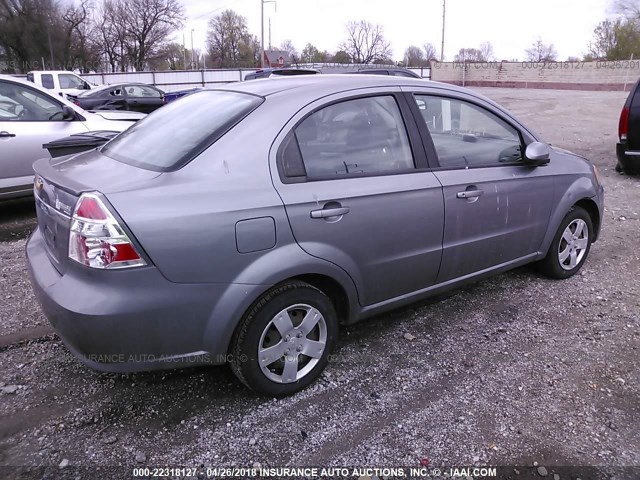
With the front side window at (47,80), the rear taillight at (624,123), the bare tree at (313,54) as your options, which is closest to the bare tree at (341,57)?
the bare tree at (313,54)

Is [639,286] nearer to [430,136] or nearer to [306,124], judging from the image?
[430,136]

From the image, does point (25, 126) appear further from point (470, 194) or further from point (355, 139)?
point (470, 194)

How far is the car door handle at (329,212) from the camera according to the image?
274 centimetres

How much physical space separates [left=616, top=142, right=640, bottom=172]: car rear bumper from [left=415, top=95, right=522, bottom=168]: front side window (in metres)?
5.42

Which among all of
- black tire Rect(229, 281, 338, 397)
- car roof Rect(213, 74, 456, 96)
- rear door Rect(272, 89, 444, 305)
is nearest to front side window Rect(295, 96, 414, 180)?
rear door Rect(272, 89, 444, 305)

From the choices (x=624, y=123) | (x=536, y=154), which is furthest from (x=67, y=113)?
(x=624, y=123)

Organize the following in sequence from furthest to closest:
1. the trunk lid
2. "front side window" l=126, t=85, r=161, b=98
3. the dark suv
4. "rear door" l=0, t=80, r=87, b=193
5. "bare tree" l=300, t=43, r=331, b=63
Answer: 1. "bare tree" l=300, t=43, r=331, b=63
2. "front side window" l=126, t=85, r=161, b=98
3. the dark suv
4. "rear door" l=0, t=80, r=87, b=193
5. the trunk lid

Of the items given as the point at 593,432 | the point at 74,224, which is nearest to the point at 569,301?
the point at 593,432

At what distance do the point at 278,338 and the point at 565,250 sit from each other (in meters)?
2.94

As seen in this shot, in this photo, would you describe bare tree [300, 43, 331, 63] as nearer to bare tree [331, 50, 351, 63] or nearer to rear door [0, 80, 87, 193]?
bare tree [331, 50, 351, 63]

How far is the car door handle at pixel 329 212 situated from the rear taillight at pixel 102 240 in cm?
92

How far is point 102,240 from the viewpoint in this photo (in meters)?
2.29

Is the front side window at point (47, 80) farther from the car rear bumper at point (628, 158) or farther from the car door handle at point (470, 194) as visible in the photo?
the car door handle at point (470, 194)

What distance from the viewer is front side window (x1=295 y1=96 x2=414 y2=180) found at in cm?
287
